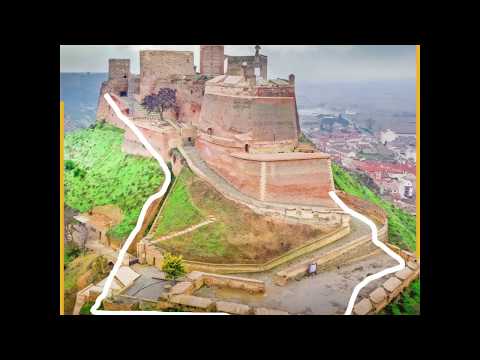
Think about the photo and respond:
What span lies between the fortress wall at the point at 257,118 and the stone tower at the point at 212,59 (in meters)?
0.50

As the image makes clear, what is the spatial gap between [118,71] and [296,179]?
12.9ft

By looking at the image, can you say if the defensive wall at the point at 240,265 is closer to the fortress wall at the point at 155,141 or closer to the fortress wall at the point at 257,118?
the fortress wall at the point at 155,141

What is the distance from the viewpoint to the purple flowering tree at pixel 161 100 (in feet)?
40.8

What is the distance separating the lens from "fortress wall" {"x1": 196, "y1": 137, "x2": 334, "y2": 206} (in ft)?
37.9

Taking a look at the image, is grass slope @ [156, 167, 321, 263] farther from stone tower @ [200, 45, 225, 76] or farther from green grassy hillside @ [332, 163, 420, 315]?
stone tower @ [200, 45, 225, 76]

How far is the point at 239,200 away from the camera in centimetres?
1152

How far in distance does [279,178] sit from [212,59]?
257cm

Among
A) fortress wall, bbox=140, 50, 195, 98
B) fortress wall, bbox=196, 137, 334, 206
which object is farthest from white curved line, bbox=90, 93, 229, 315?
fortress wall, bbox=196, 137, 334, 206

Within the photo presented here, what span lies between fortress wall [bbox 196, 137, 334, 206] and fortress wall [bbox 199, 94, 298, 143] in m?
0.44

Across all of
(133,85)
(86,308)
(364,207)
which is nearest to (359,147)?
(364,207)

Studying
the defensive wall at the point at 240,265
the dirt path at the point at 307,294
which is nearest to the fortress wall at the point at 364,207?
the defensive wall at the point at 240,265
